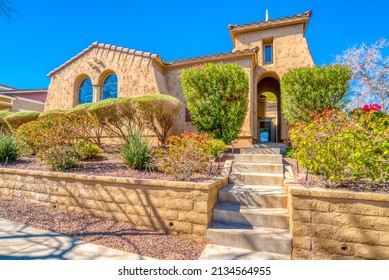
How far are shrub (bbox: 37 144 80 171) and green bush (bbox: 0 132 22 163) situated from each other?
194 centimetres

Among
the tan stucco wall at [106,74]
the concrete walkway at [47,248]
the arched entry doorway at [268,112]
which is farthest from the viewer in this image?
the arched entry doorway at [268,112]

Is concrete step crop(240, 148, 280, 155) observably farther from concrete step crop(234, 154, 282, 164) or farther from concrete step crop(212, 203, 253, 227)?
concrete step crop(212, 203, 253, 227)

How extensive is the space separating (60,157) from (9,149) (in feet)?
9.09

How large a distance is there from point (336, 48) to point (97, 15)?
1583 cm

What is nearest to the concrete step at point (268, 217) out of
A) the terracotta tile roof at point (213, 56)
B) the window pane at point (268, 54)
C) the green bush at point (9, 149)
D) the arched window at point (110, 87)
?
the green bush at point (9, 149)

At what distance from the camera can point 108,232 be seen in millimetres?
3662

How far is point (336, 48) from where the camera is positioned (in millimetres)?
14875

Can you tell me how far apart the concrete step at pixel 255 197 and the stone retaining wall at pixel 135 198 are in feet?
0.90

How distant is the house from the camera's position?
57.7ft

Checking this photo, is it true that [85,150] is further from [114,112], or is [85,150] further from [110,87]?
[110,87]

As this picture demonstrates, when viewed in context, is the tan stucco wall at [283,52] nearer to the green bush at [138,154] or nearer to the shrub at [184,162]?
the shrub at [184,162]

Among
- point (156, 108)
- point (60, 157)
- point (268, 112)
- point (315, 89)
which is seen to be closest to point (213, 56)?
point (156, 108)

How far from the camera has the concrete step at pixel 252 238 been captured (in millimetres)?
3123
